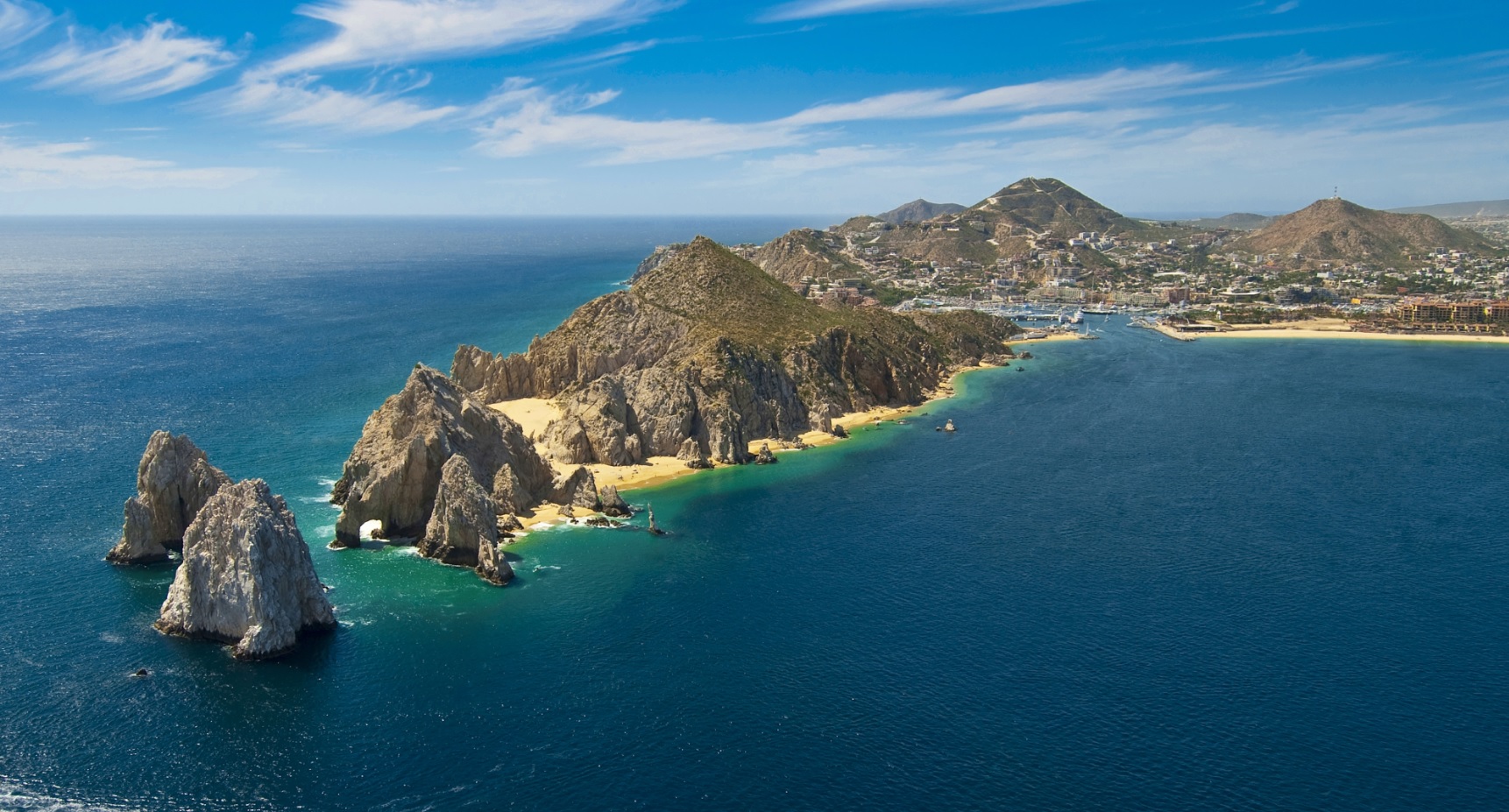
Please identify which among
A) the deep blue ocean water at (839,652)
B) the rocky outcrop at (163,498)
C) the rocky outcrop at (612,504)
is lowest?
the deep blue ocean water at (839,652)

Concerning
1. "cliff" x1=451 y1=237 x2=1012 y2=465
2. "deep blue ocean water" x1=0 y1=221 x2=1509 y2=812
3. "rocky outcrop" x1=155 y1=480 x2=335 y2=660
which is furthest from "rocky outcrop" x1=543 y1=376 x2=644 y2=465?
"rocky outcrop" x1=155 y1=480 x2=335 y2=660

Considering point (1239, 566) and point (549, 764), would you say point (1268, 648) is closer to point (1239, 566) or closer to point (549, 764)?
point (1239, 566)

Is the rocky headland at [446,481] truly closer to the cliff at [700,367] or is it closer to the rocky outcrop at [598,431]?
the rocky outcrop at [598,431]

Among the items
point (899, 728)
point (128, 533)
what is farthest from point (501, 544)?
point (899, 728)

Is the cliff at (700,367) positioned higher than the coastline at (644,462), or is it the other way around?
the cliff at (700,367)

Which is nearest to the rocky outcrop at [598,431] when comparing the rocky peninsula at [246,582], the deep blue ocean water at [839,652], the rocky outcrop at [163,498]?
the deep blue ocean water at [839,652]

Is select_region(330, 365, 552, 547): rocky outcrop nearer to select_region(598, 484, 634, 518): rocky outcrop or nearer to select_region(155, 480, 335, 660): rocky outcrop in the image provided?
select_region(598, 484, 634, 518): rocky outcrop
